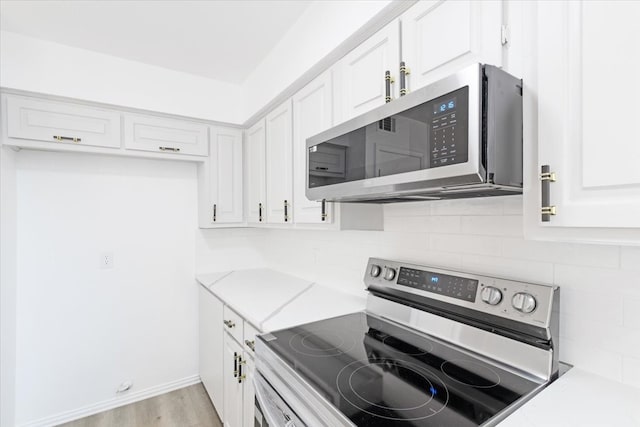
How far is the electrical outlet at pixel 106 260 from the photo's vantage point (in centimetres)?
241

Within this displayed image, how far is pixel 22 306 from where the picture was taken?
7.11ft

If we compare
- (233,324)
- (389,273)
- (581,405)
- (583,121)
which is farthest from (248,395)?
(583,121)

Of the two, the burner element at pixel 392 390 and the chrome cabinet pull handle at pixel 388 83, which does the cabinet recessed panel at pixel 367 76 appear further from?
the burner element at pixel 392 390

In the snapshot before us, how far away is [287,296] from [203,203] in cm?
117

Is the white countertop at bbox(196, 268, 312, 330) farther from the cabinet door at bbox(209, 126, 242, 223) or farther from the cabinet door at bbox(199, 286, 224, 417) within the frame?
the cabinet door at bbox(209, 126, 242, 223)

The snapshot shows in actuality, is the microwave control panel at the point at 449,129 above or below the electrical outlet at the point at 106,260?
above

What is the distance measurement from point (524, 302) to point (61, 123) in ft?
8.78

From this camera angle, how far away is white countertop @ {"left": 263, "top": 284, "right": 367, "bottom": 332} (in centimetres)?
152

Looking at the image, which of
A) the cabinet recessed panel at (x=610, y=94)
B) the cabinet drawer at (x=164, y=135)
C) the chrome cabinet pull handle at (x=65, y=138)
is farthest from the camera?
the cabinet drawer at (x=164, y=135)

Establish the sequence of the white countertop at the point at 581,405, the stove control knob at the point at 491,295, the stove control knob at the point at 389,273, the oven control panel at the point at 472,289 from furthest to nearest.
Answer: the stove control knob at the point at 389,273 < the stove control knob at the point at 491,295 < the oven control panel at the point at 472,289 < the white countertop at the point at 581,405

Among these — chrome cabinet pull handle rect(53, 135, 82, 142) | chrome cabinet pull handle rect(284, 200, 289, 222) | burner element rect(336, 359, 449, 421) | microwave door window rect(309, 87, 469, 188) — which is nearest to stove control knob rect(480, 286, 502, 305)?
burner element rect(336, 359, 449, 421)

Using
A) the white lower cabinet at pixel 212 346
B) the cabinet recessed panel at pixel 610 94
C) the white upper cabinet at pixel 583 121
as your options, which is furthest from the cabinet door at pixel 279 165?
the cabinet recessed panel at pixel 610 94

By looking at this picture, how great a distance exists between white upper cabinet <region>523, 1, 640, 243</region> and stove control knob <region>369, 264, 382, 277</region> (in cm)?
82

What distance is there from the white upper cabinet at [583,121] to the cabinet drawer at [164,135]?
2290 mm
